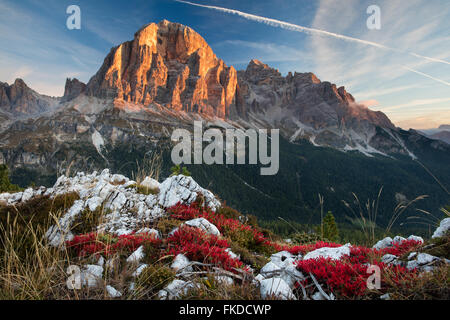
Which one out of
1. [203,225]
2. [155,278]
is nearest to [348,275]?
[155,278]

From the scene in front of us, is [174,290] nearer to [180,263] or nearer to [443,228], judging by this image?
[180,263]

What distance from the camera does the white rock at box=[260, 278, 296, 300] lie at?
340 cm

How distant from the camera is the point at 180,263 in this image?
4.65m

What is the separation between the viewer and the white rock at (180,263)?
4.49 metres

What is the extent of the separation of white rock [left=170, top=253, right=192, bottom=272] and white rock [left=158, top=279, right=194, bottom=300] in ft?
1.94

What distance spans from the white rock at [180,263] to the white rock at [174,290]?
1.94 ft

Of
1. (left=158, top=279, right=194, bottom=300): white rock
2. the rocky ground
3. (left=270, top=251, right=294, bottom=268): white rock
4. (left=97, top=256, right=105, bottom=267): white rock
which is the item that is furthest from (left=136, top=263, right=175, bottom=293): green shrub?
(left=270, top=251, right=294, bottom=268): white rock

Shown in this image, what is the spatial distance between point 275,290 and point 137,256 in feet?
10.4

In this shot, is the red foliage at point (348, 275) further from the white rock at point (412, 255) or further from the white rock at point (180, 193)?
the white rock at point (180, 193)
